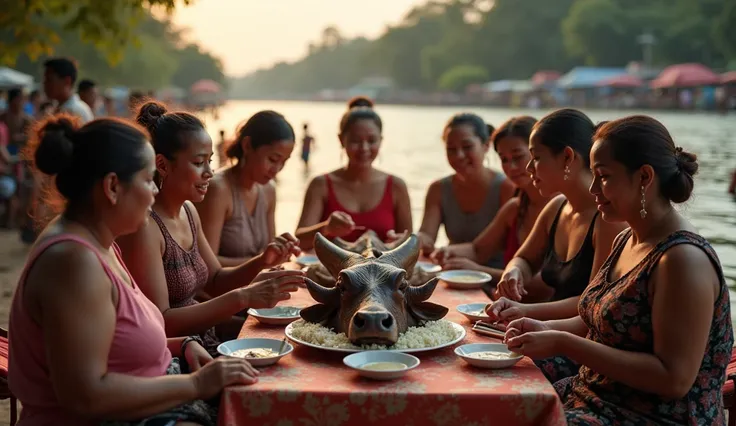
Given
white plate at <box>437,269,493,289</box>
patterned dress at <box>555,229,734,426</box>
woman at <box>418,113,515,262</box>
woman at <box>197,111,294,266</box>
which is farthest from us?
woman at <box>418,113,515,262</box>

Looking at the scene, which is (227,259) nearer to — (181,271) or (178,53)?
(181,271)

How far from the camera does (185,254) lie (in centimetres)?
382

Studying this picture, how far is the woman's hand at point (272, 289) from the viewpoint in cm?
339

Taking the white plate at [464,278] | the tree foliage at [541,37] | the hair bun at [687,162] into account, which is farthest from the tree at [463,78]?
the hair bun at [687,162]

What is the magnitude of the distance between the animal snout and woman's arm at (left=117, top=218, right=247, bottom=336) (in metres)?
0.63

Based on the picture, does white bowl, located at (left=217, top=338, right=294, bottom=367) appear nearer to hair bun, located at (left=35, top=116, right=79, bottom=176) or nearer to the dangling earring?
hair bun, located at (left=35, top=116, right=79, bottom=176)

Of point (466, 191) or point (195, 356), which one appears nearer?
point (195, 356)

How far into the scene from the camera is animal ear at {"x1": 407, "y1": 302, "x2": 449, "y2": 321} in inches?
133

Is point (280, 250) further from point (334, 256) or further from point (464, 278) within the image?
point (464, 278)

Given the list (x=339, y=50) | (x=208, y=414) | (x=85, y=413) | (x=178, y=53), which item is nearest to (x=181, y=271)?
(x=208, y=414)

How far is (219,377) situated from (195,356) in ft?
1.54

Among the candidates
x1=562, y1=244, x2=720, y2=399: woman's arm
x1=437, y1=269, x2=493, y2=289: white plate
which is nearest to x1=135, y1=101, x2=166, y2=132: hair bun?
x1=437, y1=269, x2=493, y2=289: white plate

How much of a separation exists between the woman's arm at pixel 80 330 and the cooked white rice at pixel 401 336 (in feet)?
2.66

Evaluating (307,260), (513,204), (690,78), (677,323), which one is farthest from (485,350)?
(690,78)
